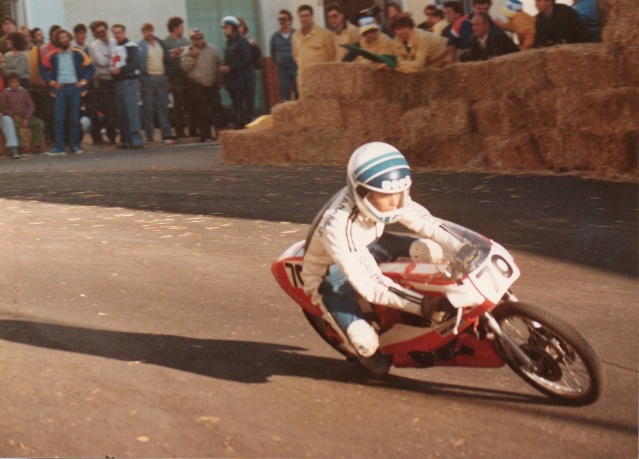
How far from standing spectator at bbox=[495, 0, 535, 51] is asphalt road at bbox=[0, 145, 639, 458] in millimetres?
2165

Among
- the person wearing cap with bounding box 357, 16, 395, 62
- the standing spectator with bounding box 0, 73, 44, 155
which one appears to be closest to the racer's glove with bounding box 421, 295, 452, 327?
the person wearing cap with bounding box 357, 16, 395, 62

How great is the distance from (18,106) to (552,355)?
16.0 m

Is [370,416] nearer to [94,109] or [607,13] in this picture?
[607,13]

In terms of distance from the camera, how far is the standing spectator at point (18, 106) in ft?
63.8

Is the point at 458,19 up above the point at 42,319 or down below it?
above

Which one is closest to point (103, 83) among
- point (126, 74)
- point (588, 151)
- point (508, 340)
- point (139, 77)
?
point (139, 77)

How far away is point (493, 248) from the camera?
5.07 m

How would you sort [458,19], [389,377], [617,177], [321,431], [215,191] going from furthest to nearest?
[458,19] → [215,191] → [617,177] → [389,377] → [321,431]

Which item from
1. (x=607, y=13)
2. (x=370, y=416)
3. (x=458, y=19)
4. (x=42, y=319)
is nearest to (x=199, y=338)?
(x=42, y=319)

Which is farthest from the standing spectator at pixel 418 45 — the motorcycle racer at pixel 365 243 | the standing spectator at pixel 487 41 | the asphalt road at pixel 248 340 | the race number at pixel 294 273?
the motorcycle racer at pixel 365 243

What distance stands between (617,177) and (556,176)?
2.44 ft

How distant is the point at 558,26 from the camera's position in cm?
1309

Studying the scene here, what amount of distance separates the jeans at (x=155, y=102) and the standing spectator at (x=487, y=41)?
7779 millimetres

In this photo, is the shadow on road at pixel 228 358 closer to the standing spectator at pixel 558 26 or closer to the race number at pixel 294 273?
the race number at pixel 294 273
